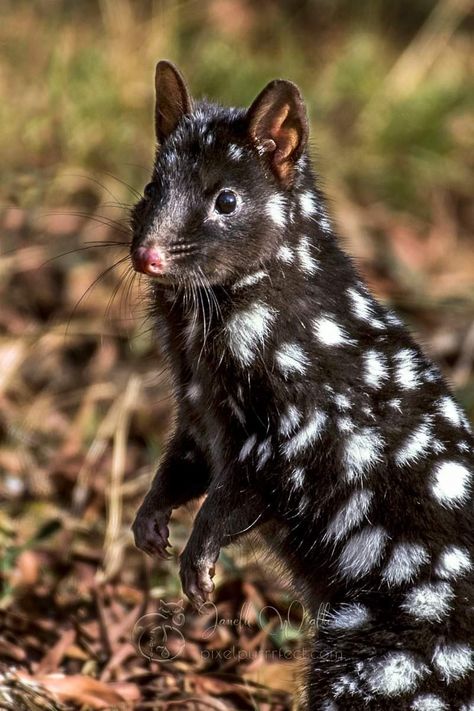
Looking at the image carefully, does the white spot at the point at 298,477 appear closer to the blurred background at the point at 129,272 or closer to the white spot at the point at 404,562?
the white spot at the point at 404,562

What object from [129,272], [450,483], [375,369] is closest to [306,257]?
[375,369]

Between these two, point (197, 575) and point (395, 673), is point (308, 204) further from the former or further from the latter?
point (395, 673)

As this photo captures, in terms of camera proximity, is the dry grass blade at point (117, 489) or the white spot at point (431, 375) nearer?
the white spot at point (431, 375)

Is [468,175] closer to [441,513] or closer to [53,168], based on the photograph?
[53,168]

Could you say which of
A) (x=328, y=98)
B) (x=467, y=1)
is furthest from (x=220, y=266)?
(x=467, y=1)

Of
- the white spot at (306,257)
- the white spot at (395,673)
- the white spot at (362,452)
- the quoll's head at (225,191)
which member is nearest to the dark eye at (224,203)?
the quoll's head at (225,191)

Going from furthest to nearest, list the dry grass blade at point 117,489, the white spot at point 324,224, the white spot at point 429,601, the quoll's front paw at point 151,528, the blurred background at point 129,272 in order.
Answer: the dry grass blade at point 117,489 → the blurred background at point 129,272 → the quoll's front paw at point 151,528 → the white spot at point 324,224 → the white spot at point 429,601
